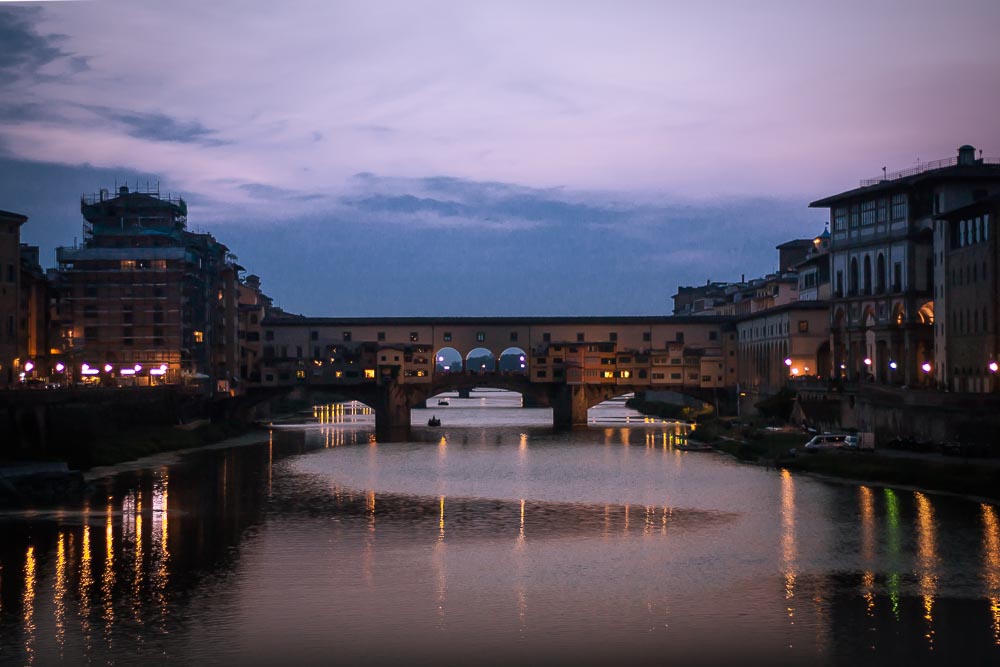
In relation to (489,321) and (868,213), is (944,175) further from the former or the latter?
(489,321)

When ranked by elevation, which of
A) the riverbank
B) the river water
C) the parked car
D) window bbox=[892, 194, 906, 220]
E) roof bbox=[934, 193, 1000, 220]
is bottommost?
the river water

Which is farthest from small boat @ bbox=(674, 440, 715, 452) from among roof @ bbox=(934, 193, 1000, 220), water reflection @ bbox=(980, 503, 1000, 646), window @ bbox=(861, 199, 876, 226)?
water reflection @ bbox=(980, 503, 1000, 646)

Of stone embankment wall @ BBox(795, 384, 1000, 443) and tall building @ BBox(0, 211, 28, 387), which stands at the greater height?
tall building @ BBox(0, 211, 28, 387)

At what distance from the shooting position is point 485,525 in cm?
4131

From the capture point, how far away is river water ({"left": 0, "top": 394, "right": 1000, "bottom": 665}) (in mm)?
24812

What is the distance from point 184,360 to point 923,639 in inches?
2902

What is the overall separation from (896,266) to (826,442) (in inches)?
707

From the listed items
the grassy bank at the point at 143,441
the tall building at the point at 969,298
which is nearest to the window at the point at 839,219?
the tall building at the point at 969,298

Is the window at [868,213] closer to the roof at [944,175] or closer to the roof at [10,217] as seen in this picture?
the roof at [944,175]

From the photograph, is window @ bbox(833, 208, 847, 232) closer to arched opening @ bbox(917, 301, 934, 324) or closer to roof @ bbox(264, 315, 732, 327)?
arched opening @ bbox(917, 301, 934, 324)

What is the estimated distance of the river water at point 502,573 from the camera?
2481 cm

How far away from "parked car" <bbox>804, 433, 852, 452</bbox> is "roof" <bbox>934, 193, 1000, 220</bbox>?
1277cm

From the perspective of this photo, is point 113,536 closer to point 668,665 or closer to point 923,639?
point 668,665

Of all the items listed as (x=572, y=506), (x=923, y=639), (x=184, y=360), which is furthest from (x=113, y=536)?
(x=184, y=360)
